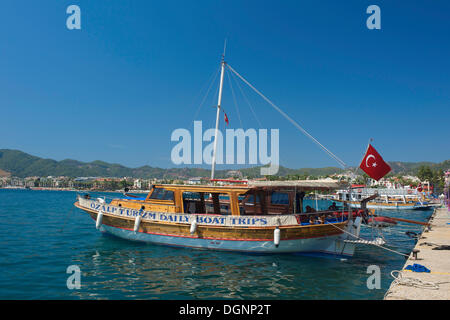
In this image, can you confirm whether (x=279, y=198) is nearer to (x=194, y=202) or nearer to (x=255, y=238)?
(x=255, y=238)

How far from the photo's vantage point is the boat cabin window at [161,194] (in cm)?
1573

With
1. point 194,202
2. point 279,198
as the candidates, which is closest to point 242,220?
point 279,198

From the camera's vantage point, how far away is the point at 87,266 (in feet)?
38.5

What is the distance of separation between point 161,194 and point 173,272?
5.66 meters

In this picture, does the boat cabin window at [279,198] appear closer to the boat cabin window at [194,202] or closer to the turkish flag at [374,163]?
the boat cabin window at [194,202]

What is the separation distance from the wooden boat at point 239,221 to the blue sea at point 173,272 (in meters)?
0.54

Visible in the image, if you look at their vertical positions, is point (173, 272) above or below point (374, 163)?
below

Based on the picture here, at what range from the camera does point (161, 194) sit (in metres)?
16.0

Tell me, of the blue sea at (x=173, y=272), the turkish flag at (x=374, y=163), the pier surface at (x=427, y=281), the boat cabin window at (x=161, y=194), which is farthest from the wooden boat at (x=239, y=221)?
the pier surface at (x=427, y=281)

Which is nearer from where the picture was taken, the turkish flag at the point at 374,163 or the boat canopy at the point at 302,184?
the turkish flag at the point at 374,163

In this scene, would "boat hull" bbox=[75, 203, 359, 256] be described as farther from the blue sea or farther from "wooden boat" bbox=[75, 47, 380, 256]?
the blue sea
